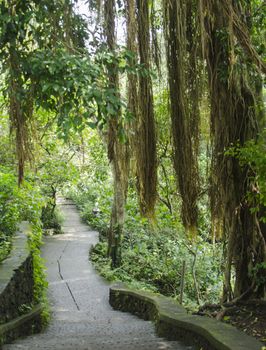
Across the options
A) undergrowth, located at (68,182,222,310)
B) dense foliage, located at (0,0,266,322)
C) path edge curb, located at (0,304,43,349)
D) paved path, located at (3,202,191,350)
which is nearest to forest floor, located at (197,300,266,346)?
dense foliage, located at (0,0,266,322)

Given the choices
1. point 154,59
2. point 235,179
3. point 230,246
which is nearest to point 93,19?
point 154,59

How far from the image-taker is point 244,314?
227 inches

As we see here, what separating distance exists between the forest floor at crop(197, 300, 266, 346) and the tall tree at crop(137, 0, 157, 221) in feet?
4.46

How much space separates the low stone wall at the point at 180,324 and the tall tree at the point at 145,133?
126cm

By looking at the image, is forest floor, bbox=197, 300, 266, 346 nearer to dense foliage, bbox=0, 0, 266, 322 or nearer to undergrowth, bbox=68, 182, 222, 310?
dense foliage, bbox=0, 0, 266, 322

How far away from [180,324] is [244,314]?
765mm

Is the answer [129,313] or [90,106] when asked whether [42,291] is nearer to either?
[129,313]

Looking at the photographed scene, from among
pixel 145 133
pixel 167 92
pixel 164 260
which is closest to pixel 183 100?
pixel 167 92

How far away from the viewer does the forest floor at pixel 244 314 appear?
17.1ft

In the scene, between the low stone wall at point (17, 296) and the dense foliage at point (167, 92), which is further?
the low stone wall at point (17, 296)

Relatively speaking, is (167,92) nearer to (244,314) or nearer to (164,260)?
(244,314)

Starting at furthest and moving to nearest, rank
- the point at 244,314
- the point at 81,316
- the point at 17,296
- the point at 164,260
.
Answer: the point at 164,260 < the point at 81,316 < the point at 17,296 < the point at 244,314

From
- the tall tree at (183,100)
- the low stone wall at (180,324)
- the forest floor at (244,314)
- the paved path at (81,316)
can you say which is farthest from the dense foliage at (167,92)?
the paved path at (81,316)

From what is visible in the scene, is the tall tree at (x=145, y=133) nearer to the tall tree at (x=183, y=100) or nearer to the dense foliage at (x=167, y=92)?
the dense foliage at (x=167, y=92)
